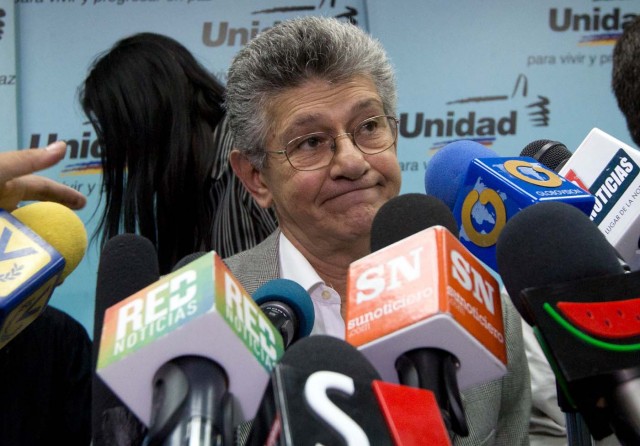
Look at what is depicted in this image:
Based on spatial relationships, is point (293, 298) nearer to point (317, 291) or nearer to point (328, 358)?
point (328, 358)

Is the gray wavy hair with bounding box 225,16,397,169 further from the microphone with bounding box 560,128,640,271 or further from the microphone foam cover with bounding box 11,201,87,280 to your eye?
the microphone foam cover with bounding box 11,201,87,280

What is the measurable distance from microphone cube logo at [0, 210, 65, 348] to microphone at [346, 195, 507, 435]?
0.34m

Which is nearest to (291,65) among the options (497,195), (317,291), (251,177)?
(251,177)

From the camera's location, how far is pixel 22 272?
2.98 feet

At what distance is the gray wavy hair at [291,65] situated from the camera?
159 centimetres

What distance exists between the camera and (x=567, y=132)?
3412mm

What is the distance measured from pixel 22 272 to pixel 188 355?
0.96ft

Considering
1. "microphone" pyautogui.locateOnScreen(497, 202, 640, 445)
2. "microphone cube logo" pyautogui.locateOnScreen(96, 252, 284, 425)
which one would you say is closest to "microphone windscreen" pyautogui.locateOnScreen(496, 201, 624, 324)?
"microphone" pyautogui.locateOnScreen(497, 202, 640, 445)

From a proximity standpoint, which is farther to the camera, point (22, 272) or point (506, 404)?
point (506, 404)

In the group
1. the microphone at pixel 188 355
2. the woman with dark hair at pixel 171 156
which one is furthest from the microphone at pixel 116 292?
the woman with dark hair at pixel 171 156

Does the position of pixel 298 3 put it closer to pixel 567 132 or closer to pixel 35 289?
pixel 567 132

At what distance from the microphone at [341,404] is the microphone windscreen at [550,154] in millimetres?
706

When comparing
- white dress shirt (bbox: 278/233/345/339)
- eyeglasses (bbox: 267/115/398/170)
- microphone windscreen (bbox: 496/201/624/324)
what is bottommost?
white dress shirt (bbox: 278/233/345/339)

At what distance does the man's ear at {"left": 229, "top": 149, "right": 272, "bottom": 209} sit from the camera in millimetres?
1735
